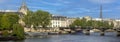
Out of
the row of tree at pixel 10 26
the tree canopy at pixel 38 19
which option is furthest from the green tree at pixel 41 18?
the row of tree at pixel 10 26

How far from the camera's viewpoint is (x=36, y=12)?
528 ft

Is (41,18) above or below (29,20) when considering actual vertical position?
above

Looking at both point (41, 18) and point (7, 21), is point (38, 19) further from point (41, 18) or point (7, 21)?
point (7, 21)

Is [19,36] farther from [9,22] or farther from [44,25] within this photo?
[44,25]

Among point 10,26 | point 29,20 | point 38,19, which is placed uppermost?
point 38,19

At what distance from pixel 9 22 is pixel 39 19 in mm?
33061

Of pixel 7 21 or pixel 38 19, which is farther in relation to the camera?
pixel 38 19

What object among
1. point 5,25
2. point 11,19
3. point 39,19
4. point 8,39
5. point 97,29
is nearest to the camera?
point 8,39

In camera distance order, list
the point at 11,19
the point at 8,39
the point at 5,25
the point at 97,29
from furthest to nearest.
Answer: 1. the point at 97,29
2. the point at 11,19
3. the point at 5,25
4. the point at 8,39

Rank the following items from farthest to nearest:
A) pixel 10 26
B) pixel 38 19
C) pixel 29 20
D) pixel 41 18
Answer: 1. pixel 29 20
2. pixel 41 18
3. pixel 38 19
4. pixel 10 26

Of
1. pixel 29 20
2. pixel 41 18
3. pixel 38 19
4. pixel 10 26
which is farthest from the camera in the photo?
pixel 29 20

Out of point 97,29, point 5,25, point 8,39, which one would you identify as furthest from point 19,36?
point 97,29

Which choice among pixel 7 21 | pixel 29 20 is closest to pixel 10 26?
pixel 7 21

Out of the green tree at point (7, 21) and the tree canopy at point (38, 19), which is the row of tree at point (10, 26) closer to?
the green tree at point (7, 21)
